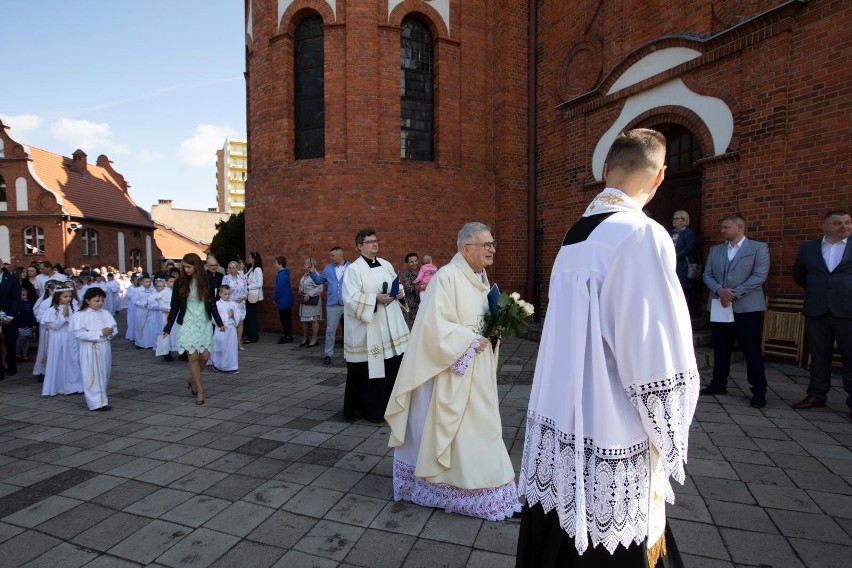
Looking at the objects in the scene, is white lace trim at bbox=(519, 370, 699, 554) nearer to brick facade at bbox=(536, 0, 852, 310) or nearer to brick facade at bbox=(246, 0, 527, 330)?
brick facade at bbox=(536, 0, 852, 310)

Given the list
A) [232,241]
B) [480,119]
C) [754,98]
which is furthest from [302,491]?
[232,241]

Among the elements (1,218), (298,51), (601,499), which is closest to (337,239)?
(298,51)

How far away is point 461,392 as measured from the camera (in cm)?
334

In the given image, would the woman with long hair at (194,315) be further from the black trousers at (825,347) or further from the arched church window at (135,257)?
the arched church window at (135,257)

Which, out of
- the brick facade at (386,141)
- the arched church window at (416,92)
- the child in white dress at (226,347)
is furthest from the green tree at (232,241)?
the child in white dress at (226,347)

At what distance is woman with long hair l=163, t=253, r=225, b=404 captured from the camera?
20.7 feet

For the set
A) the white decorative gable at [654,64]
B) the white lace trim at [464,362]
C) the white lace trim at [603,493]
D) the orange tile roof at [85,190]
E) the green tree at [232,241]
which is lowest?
the white lace trim at [603,493]

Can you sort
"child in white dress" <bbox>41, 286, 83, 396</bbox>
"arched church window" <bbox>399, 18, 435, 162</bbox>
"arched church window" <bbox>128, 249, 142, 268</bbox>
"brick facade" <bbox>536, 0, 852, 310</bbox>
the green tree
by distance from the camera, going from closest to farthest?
1. "brick facade" <bbox>536, 0, 852, 310</bbox>
2. "child in white dress" <bbox>41, 286, 83, 396</bbox>
3. "arched church window" <bbox>399, 18, 435, 162</bbox>
4. the green tree
5. "arched church window" <bbox>128, 249, 142, 268</bbox>

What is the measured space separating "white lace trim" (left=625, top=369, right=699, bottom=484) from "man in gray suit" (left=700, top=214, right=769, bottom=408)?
467 centimetres

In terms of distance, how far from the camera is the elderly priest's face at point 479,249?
10.9 ft

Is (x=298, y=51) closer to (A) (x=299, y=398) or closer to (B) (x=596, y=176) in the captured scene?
(B) (x=596, y=176)

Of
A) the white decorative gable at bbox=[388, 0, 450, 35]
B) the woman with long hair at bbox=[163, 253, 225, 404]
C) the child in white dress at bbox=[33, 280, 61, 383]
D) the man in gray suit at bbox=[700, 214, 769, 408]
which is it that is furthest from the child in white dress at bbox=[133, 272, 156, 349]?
the man in gray suit at bbox=[700, 214, 769, 408]

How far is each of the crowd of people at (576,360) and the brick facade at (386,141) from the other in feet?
17.1

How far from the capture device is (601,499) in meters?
1.83
